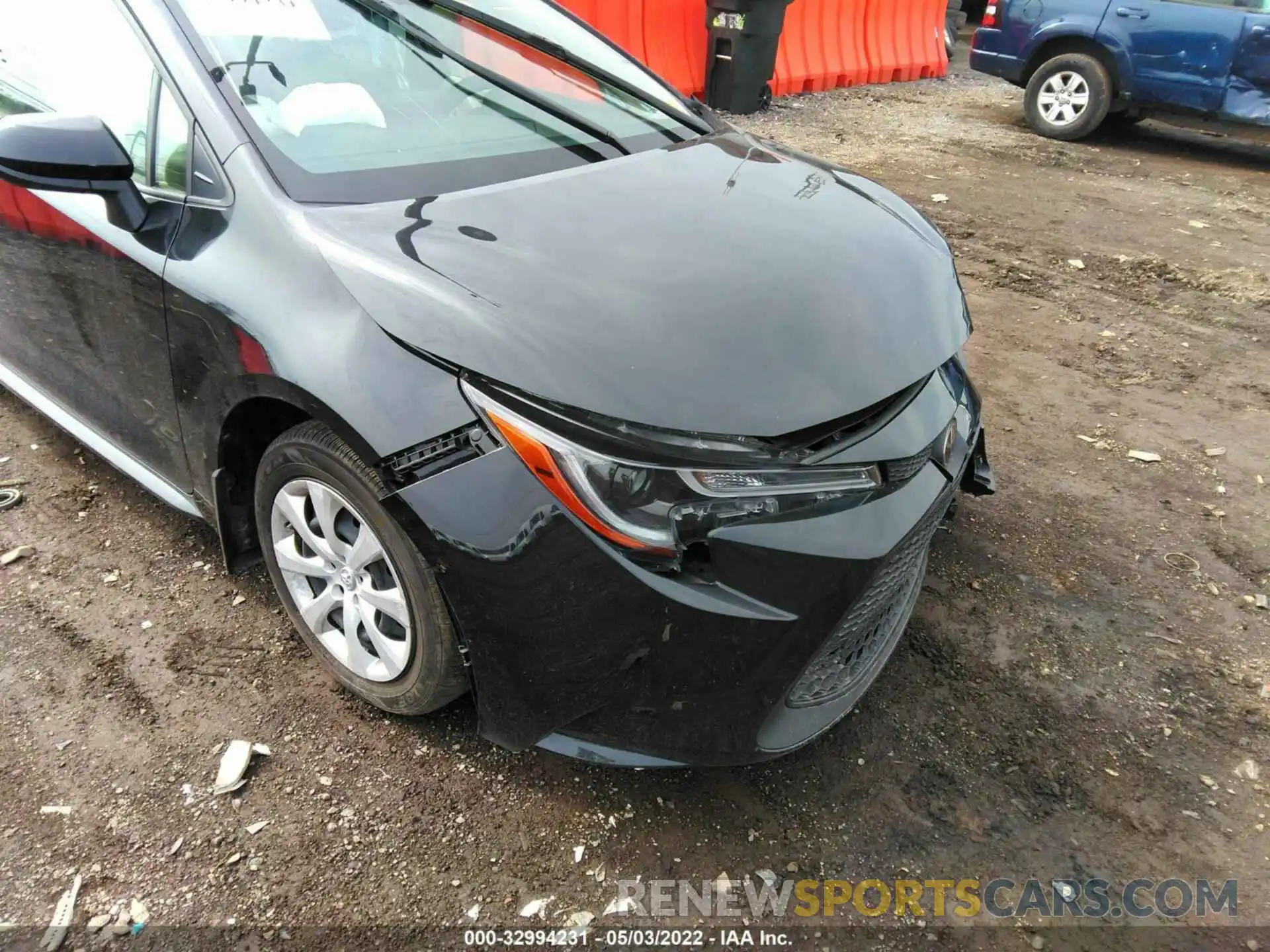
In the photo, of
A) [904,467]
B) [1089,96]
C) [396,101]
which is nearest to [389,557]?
[904,467]

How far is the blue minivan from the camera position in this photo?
712 centimetres

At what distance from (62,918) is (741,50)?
8.31m

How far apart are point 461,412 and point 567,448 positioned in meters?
0.22

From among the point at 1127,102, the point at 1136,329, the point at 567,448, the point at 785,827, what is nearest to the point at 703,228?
the point at 567,448

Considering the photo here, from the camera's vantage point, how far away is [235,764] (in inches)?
78.7

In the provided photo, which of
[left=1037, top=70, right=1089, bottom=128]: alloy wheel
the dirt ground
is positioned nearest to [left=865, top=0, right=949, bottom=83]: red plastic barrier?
[left=1037, top=70, right=1089, bottom=128]: alloy wheel

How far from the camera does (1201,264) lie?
5352 millimetres

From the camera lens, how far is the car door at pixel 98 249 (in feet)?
6.70

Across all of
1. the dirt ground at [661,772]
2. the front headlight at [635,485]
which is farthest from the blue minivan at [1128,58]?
the front headlight at [635,485]

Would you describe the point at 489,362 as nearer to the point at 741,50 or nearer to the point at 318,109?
the point at 318,109

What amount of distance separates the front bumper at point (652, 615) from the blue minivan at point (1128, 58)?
300 inches

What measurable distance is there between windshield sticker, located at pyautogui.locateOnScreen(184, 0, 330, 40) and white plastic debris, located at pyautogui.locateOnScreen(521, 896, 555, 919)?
6.84ft

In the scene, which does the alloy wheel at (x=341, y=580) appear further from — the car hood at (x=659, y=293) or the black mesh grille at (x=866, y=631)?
the black mesh grille at (x=866, y=631)

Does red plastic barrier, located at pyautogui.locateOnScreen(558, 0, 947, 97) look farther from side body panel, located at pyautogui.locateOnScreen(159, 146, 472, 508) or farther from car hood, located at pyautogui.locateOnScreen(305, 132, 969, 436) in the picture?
side body panel, located at pyautogui.locateOnScreen(159, 146, 472, 508)
